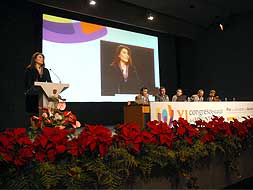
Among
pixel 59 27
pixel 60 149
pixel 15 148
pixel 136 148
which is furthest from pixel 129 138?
pixel 59 27

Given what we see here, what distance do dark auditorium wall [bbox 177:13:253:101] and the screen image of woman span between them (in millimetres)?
2352

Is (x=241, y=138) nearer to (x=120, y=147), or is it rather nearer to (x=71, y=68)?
(x=120, y=147)

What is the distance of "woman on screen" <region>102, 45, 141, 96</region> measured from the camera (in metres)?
6.48

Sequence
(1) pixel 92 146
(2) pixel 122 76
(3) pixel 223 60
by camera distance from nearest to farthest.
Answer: (1) pixel 92 146 < (2) pixel 122 76 < (3) pixel 223 60

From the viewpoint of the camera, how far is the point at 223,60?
8344mm

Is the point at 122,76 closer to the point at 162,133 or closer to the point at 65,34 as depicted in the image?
the point at 65,34

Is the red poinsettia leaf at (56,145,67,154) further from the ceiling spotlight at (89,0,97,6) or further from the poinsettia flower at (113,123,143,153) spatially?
the ceiling spotlight at (89,0,97,6)

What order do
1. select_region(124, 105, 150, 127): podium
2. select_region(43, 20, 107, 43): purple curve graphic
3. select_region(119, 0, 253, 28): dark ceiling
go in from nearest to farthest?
select_region(124, 105, 150, 127): podium < select_region(43, 20, 107, 43): purple curve graphic < select_region(119, 0, 253, 28): dark ceiling

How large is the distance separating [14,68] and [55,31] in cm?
110

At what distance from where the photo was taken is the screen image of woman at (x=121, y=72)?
640 centimetres

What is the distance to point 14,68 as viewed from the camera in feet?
17.9

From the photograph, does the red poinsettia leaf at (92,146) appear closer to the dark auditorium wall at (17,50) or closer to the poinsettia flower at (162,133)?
the poinsettia flower at (162,133)

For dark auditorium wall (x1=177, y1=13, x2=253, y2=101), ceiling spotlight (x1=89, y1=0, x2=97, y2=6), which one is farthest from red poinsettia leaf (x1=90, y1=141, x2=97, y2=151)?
dark auditorium wall (x1=177, y1=13, x2=253, y2=101)

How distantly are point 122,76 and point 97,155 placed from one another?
5253mm
